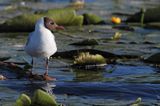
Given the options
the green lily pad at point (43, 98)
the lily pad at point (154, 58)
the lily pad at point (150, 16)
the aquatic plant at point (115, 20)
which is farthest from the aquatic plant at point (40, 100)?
the aquatic plant at point (115, 20)

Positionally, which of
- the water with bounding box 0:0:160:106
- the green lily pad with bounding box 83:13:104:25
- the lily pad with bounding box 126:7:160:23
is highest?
the lily pad with bounding box 126:7:160:23

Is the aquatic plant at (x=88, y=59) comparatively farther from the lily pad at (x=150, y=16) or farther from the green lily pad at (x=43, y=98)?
the lily pad at (x=150, y=16)

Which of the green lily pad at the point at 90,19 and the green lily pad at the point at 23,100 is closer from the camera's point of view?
the green lily pad at the point at 23,100

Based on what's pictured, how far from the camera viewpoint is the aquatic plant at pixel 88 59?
29.5ft

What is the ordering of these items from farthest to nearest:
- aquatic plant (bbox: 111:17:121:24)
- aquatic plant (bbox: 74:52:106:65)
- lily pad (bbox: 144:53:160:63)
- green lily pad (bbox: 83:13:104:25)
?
1. aquatic plant (bbox: 111:17:121:24)
2. green lily pad (bbox: 83:13:104:25)
3. lily pad (bbox: 144:53:160:63)
4. aquatic plant (bbox: 74:52:106:65)

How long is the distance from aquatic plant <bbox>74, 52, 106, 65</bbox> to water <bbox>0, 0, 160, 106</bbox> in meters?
0.13

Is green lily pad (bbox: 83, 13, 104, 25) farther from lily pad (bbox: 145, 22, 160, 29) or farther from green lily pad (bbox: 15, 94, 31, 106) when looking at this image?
green lily pad (bbox: 15, 94, 31, 106)

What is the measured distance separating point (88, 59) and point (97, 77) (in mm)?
544

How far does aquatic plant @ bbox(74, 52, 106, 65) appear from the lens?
900 cm

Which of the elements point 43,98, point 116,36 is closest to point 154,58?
point 116,36

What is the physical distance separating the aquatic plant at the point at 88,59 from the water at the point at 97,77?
0.13 metres

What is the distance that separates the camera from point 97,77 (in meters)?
8.54

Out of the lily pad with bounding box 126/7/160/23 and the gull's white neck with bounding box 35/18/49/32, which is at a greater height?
the lily pad with bounding box 126/7/160/23

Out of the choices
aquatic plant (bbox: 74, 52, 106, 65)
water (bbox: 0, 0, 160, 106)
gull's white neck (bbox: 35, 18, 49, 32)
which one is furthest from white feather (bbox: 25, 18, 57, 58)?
aquatic plant (bbox: 74, 52, 106, 65)
